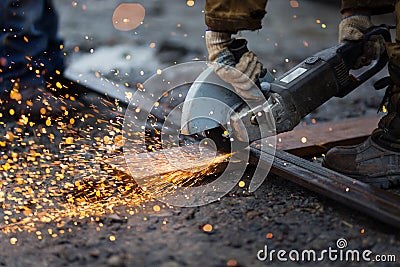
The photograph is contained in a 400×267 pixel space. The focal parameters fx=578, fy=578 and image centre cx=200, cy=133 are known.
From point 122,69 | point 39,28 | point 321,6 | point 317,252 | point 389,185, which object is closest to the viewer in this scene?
point 317,252

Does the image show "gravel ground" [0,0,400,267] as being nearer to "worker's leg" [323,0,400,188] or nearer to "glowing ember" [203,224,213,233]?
"glowing ember" [203,224,213,233]

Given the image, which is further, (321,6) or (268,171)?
(321,6)

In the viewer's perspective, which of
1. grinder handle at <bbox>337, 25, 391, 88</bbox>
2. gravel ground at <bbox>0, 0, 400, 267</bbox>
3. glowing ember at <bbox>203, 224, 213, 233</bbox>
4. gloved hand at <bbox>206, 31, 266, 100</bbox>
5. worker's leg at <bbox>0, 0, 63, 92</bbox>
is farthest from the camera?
worker's leg at <bbox>0, 0, 63, 92</bbox>

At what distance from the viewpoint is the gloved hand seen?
223 centimetres

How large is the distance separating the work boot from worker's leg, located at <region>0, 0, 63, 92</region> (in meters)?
1.97

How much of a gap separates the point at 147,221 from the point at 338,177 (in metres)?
0.75

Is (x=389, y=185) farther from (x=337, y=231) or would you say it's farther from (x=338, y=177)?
(x=337, y=231)

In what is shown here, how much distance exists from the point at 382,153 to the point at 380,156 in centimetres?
2

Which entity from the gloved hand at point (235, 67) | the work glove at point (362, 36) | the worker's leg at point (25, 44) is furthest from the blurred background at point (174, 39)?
the gloved hand at point (235, 67)

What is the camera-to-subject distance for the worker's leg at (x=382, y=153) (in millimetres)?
2406

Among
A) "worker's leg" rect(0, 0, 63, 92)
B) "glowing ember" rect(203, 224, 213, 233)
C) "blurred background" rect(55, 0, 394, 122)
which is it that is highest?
"worker's leg" rect(0, 0, 63, 92)

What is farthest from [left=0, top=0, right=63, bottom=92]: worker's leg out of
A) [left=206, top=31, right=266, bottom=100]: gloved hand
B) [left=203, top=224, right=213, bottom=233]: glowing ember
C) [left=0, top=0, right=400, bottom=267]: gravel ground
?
[left=203, top=224, right=213, bottom=233]: glowing ember

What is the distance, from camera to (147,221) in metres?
2.08

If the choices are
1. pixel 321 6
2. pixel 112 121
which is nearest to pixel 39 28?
pixel 112 121
